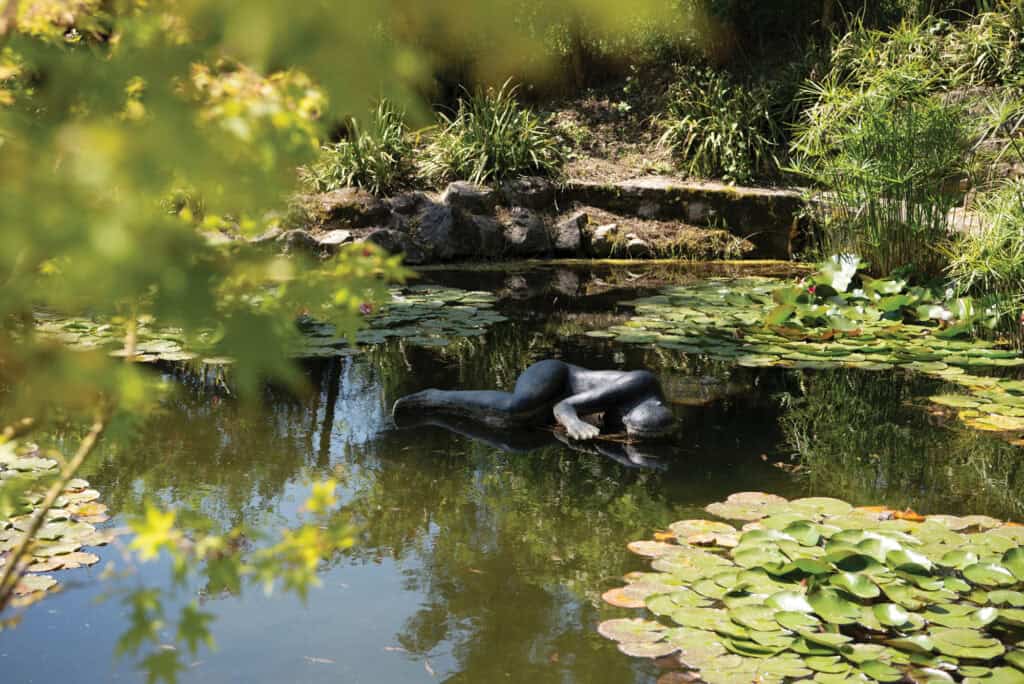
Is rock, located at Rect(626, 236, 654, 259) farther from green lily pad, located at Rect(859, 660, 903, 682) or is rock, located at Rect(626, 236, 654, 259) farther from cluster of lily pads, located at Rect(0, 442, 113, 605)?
green lily pad, located at Rect(859, 660, 903, 682)

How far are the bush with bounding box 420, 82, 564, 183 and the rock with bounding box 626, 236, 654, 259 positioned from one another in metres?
1.22

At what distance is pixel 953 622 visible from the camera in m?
2.36

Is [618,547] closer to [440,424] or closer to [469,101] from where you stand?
[440,424]

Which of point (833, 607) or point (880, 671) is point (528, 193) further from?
point (880, 671)

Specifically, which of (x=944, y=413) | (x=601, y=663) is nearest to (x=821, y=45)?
(x=944, y=413)

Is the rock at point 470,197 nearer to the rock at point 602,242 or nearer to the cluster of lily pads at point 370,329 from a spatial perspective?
the rock at point 602,242

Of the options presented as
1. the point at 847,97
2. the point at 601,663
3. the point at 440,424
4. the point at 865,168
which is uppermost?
the point at 847,97

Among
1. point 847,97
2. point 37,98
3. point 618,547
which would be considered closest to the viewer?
point 37,98

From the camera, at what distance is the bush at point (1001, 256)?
16.9 feet

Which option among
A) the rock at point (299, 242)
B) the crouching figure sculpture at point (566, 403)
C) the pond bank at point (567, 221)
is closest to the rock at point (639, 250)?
the pond bank at point (567, 221)

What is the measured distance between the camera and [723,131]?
948 centimetres

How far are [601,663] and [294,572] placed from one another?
1.33 meters

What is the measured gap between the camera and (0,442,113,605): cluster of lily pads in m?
2.64

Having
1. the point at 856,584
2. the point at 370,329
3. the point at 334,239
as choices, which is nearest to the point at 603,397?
the point at 856,584
